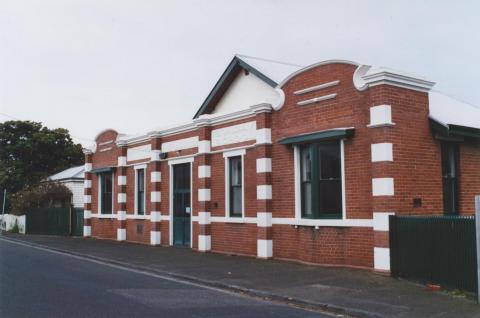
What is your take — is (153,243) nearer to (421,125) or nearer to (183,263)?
(183,263)

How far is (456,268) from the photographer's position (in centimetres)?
1061

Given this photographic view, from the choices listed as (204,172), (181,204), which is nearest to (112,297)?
(204,172)

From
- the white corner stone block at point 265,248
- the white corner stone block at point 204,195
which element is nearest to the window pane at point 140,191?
the white corner stone block at point 204,195

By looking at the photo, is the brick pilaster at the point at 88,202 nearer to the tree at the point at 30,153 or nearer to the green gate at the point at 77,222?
the green gate at the point at 77,222

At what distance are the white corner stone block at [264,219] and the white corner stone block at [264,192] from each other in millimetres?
484

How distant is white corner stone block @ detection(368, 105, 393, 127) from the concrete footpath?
11.9 ft

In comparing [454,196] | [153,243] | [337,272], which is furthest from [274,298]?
[153,243]

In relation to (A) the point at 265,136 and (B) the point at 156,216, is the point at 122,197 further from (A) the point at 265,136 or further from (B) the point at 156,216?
(A) the point at 265,136

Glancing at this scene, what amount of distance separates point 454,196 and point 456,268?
14.3 feet

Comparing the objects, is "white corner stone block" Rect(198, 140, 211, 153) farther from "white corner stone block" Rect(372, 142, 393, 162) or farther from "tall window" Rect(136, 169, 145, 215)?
"white corner stone block" Rect(372, 142, 393, 162)

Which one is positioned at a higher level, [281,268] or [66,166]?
[66,166]

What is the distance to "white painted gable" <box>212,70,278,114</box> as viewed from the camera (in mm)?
23297

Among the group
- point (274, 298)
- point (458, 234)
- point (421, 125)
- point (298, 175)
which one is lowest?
point (274, 298)

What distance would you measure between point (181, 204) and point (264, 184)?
5.65 metres
